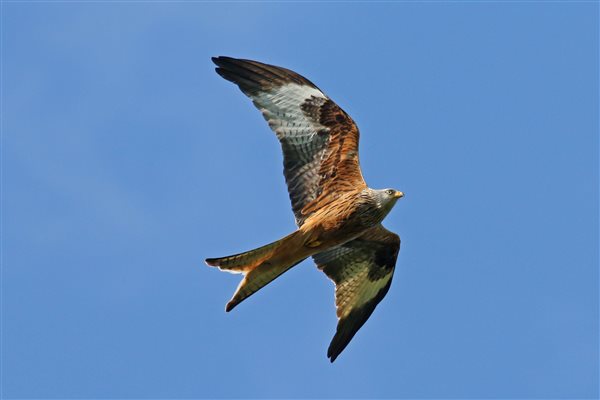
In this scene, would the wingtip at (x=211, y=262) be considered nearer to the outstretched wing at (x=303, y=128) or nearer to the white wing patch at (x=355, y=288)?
the outstretched wing at (x=303, y=128)

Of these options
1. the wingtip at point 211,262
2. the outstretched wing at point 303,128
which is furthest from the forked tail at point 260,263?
the outstretched wing at point 303,128

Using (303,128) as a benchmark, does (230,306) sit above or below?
below

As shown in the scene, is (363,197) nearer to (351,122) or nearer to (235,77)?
(351,122)

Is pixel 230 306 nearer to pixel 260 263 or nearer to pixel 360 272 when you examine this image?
pixel 260 263

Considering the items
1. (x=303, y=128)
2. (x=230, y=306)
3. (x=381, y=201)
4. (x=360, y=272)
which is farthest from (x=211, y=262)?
(x=360, y=272)

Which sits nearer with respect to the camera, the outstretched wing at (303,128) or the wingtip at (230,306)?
the wingtip at (230,306)

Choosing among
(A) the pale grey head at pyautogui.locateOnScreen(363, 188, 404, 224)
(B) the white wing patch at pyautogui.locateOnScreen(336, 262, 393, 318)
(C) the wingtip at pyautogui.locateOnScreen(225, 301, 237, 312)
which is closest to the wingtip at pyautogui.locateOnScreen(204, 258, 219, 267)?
(C) the wingtip at pyautogui.locateOnScreen(225, 301, 237, 312)

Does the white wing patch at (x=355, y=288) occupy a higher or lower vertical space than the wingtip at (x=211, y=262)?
higher

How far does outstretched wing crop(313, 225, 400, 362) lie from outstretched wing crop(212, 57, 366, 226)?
1142 millimetres

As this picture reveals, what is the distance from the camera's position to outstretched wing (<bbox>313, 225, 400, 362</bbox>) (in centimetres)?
1581

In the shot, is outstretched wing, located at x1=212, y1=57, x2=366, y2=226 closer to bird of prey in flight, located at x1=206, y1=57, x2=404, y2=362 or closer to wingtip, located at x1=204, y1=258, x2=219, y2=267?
bird of prey in flight, located at x1=206, y1=57, x2=404, y2=362

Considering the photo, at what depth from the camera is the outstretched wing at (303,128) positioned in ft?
50.3

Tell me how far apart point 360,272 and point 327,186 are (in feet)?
5.44

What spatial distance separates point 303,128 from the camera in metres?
15.6
